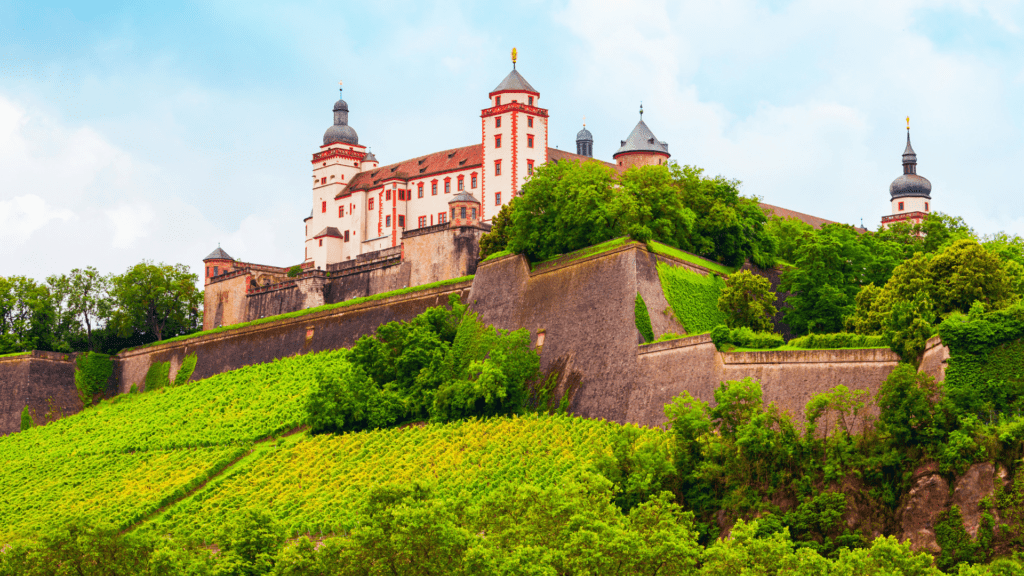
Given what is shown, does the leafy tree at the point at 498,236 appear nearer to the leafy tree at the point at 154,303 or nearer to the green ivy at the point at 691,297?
the green ivy at the point at 691,297

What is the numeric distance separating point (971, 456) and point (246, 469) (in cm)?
2491

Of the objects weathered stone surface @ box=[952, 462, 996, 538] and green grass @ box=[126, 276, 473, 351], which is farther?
green grass @ box=[126, 276, 473, 351]

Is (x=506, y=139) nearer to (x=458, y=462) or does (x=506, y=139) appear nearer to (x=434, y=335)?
(x=434, y=335)

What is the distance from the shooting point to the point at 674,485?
117ft

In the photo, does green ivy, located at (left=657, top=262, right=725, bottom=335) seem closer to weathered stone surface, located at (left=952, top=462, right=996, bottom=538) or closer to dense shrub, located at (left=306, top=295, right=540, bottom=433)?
dense shrub, located at (left=306, top=295, right=540, bottom=433)

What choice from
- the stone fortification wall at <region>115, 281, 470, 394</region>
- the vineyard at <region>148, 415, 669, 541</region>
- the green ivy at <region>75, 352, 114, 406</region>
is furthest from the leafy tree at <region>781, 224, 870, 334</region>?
the green ivy at <region>75, 352, 114, 406</region>

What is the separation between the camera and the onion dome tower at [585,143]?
8369cm

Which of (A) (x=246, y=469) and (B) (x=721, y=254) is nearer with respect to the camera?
(A) (x=246, y=469)

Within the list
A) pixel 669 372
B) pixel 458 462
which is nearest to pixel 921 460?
pixel 669 372

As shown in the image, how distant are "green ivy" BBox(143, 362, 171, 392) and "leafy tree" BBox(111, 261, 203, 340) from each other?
13.4ft

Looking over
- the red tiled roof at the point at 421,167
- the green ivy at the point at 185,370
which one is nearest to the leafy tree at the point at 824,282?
the red tiled roof at the point at 421,167

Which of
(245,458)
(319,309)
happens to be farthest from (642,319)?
(319,309)

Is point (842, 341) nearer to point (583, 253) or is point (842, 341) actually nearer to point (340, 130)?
point (583, 253)

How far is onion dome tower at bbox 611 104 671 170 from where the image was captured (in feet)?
234
